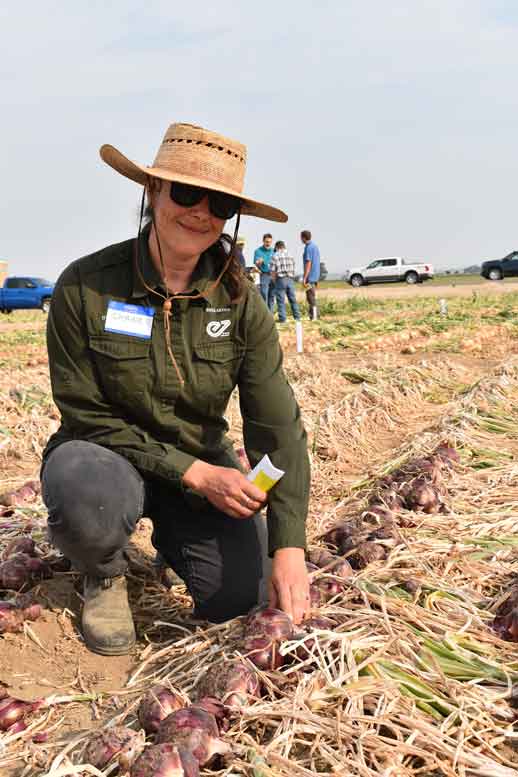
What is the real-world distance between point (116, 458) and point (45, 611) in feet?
A: 2.03

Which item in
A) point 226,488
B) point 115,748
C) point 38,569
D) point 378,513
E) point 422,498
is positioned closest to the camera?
point 115,748

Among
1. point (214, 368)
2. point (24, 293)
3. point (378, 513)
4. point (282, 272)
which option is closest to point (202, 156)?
point (214, 368)

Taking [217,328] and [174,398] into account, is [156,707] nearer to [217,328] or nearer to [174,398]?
[174,398]

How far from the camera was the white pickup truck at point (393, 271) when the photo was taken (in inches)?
1373

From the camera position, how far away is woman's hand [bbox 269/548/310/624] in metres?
2.26

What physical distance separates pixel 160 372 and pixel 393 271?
33.3 metres

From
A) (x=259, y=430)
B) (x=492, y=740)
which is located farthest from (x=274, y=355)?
(x=492, y=740)

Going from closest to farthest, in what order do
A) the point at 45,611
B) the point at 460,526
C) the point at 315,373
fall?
1. the point at 45,611
2. the point at 460,526
3. the point at 315,373

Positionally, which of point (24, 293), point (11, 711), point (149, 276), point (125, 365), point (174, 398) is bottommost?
point (11, 711)

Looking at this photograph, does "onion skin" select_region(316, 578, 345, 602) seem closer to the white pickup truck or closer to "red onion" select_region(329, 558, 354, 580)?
"red onion" select_region(329, 558, 354, 580)

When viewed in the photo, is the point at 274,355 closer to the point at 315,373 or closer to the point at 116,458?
the point at 116,458

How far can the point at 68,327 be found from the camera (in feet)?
8.34

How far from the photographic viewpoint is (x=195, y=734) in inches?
66.9

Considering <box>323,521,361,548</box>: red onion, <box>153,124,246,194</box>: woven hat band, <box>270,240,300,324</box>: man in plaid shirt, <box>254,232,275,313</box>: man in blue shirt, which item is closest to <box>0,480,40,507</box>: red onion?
<box>323,521,361,548</box>: red onion
